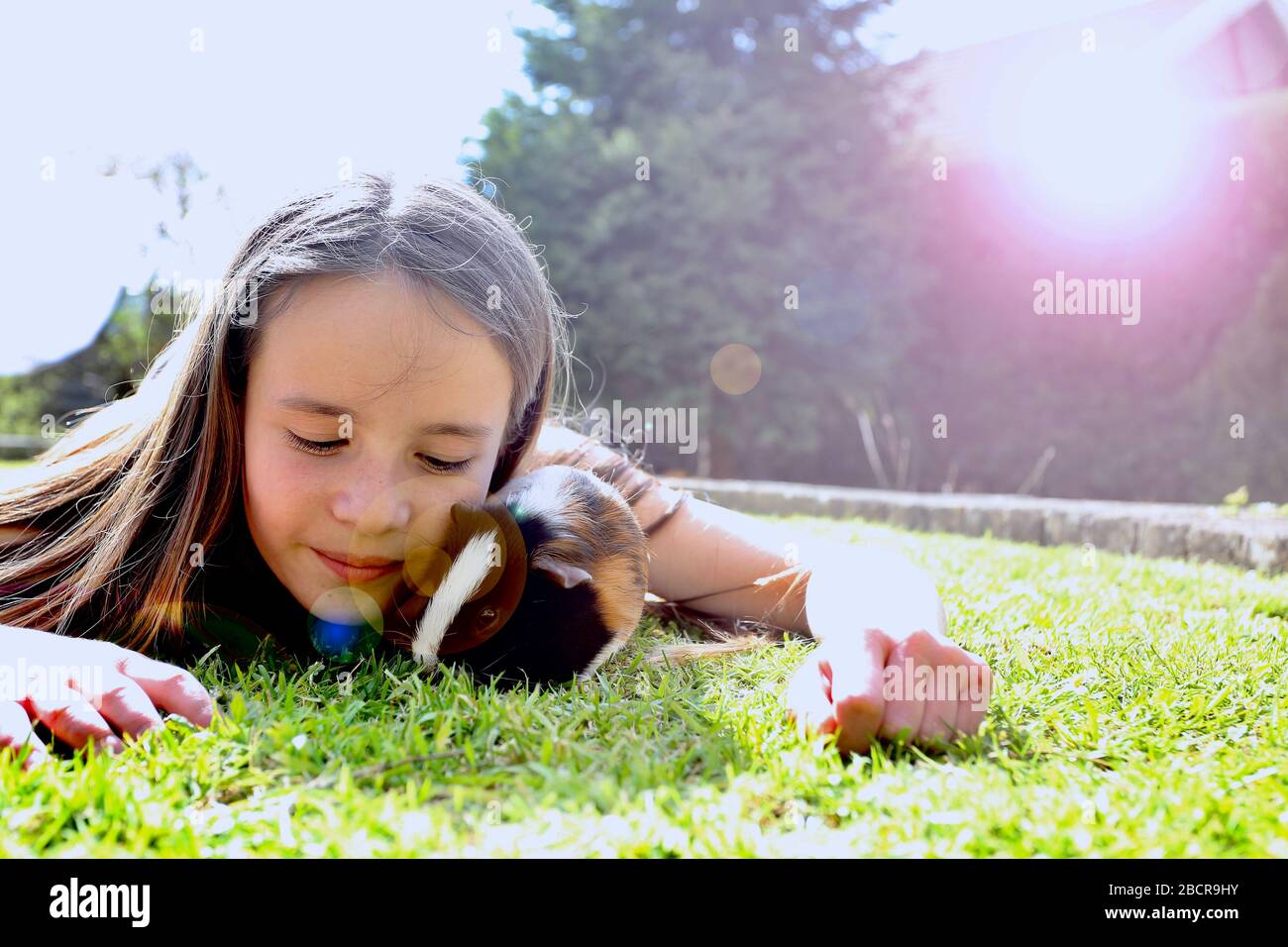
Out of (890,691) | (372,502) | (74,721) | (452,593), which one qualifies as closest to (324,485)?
(372,502)

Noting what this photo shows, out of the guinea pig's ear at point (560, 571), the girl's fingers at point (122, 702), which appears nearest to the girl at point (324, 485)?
the girl's fingers at point (122, 702)

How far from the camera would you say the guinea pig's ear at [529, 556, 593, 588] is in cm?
208

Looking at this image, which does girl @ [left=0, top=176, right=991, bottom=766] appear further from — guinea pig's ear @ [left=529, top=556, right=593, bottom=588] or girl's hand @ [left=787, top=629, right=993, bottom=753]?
guinea pig's ear @ [left=529, top=556, right=593, bottom=588]

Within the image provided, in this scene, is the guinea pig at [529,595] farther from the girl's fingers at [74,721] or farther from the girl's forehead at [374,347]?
the girl's fingers at [74,721]

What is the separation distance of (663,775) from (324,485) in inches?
40.4

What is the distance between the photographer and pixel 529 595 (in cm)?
212

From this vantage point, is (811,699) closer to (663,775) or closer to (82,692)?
(663,775)

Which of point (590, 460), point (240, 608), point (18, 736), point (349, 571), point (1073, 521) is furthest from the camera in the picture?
point (1073, 521)

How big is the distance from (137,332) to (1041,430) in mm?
14493

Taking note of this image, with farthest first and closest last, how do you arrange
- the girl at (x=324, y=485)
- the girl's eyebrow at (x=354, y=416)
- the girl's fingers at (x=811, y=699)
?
the girl's eyebrow at (x=354, y=416)
the girl at (x=324, y=485)
the girl's fingers at (x=811, y=699)

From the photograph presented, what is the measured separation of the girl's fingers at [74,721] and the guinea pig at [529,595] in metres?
0.62

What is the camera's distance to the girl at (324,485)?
1.81 m

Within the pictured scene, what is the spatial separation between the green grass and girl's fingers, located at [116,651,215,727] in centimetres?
5
